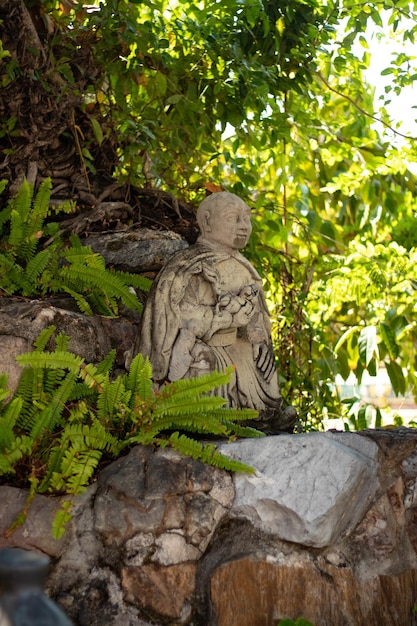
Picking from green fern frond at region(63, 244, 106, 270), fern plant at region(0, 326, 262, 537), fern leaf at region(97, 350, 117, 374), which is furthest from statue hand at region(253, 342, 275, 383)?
green fern frond at region(63, 244, 106, 270)

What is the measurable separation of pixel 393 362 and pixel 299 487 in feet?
18.3

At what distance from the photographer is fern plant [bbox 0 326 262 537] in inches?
202

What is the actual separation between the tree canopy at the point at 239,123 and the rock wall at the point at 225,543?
361 cm

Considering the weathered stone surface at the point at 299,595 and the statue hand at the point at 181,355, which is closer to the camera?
the weathered stone surface at the point at 299,595

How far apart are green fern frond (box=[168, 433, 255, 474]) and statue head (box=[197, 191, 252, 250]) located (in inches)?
76.8

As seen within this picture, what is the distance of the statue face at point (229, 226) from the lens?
6.69 m

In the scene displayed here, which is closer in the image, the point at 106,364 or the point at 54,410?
the point at 54,410

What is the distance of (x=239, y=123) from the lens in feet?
30.7

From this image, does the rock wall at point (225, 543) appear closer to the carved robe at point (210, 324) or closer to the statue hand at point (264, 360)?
the carved robe at point (210, 324)

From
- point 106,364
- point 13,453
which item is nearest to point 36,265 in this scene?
point 106,364

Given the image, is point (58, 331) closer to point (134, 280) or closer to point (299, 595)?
point (134, 280)

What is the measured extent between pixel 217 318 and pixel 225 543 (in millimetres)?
1767

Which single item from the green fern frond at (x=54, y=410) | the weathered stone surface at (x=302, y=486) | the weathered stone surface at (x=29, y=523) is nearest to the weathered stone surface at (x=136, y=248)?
the green fern frond at (x=54, y=410)

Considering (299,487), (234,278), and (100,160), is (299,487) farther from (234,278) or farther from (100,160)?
(100,160)
